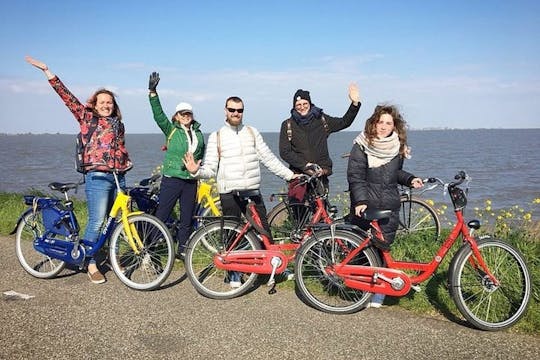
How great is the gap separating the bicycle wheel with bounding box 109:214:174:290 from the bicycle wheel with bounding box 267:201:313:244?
4.43ft

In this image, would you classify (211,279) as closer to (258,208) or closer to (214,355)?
(258,208)

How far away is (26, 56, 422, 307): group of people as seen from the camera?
14.4 feet

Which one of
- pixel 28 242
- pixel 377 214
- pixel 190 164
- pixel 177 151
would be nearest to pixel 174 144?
pixel 177 151

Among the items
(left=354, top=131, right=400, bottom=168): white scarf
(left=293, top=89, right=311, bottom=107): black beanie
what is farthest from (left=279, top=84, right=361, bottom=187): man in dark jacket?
(left=354, top=131, right=400, bottom=168): white scarf

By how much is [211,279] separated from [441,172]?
23.4 meters

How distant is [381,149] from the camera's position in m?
4.32

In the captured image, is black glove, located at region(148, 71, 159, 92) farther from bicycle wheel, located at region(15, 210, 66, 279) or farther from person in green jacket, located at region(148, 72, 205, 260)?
bicycle wheel, located at region(15, 210, 66, 279)

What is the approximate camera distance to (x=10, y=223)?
790 cm

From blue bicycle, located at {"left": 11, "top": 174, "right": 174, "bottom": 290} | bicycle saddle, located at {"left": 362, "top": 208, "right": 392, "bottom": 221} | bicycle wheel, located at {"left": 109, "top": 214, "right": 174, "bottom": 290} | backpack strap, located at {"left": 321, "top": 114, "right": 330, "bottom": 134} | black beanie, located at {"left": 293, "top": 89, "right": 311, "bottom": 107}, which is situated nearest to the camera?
bicycle saddle, located at {"left": 362, "top": 208, "right": 392, "bottom": 221}

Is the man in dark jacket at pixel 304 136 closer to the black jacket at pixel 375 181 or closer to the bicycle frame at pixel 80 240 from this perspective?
the black jacket at pixel 375 181

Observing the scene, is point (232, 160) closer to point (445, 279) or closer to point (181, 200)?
point (181, 200)

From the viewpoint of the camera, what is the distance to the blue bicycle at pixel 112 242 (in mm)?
5012

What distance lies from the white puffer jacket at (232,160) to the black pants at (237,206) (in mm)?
90

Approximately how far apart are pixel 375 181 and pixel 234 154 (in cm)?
148
